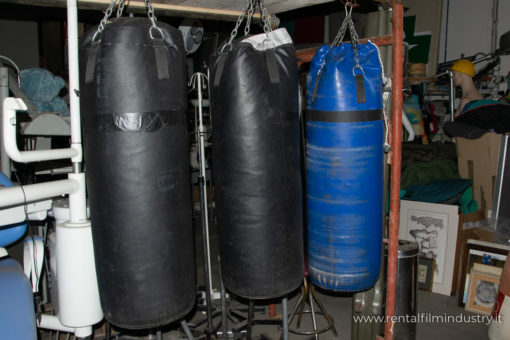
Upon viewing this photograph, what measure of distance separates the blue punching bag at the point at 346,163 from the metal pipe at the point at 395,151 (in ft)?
0.40

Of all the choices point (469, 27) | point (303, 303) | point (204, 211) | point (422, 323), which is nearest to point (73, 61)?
point (204, 211)

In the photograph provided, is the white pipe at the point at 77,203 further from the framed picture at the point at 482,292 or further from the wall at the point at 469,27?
the wall at the point at 469,27

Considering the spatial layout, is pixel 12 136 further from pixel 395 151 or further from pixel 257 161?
pixel 395 151

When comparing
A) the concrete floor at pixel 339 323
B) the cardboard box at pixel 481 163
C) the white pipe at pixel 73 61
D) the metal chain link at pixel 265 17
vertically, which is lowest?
the concrete floor at pixel 339 323

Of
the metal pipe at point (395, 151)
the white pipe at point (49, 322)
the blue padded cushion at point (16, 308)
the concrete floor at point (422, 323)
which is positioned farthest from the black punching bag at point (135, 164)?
the concrete floor at point (422, 323)

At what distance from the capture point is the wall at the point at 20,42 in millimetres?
5992

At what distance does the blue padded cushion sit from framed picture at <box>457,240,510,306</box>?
10.2 feet

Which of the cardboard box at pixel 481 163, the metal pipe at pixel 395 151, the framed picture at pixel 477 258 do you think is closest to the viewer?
the metal pipe at pixel 395 151

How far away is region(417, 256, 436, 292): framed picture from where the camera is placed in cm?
353

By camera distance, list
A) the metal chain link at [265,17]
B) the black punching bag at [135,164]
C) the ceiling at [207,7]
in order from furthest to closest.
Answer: the ceiling at [207,7] → the metal chain link at [265,17] → the black punching bag at [135,164]

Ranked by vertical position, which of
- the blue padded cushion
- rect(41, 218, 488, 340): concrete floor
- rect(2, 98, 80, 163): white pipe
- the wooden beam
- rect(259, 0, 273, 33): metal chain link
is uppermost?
the wooden beam

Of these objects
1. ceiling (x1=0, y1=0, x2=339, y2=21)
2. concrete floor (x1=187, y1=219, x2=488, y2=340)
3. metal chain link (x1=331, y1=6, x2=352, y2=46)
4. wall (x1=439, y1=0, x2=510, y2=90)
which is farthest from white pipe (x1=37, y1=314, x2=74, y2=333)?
wall (x1=439, y1=0, x2=510, y2=90)

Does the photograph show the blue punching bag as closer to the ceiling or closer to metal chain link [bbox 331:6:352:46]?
metal chain link [bbox 331:6:352:46]

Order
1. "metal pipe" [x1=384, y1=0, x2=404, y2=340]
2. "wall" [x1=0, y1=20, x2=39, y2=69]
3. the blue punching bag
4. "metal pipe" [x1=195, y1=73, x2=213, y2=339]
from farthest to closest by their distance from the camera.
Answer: "wall" [x1=0, y1=20, x2=39, y2=69]
"metal pipe" [x1=195, y1=73, x2=213, y2=339]
"metal pipe" [x1=384, y1=0, x2=404, y2=340]
the blue punching bag
